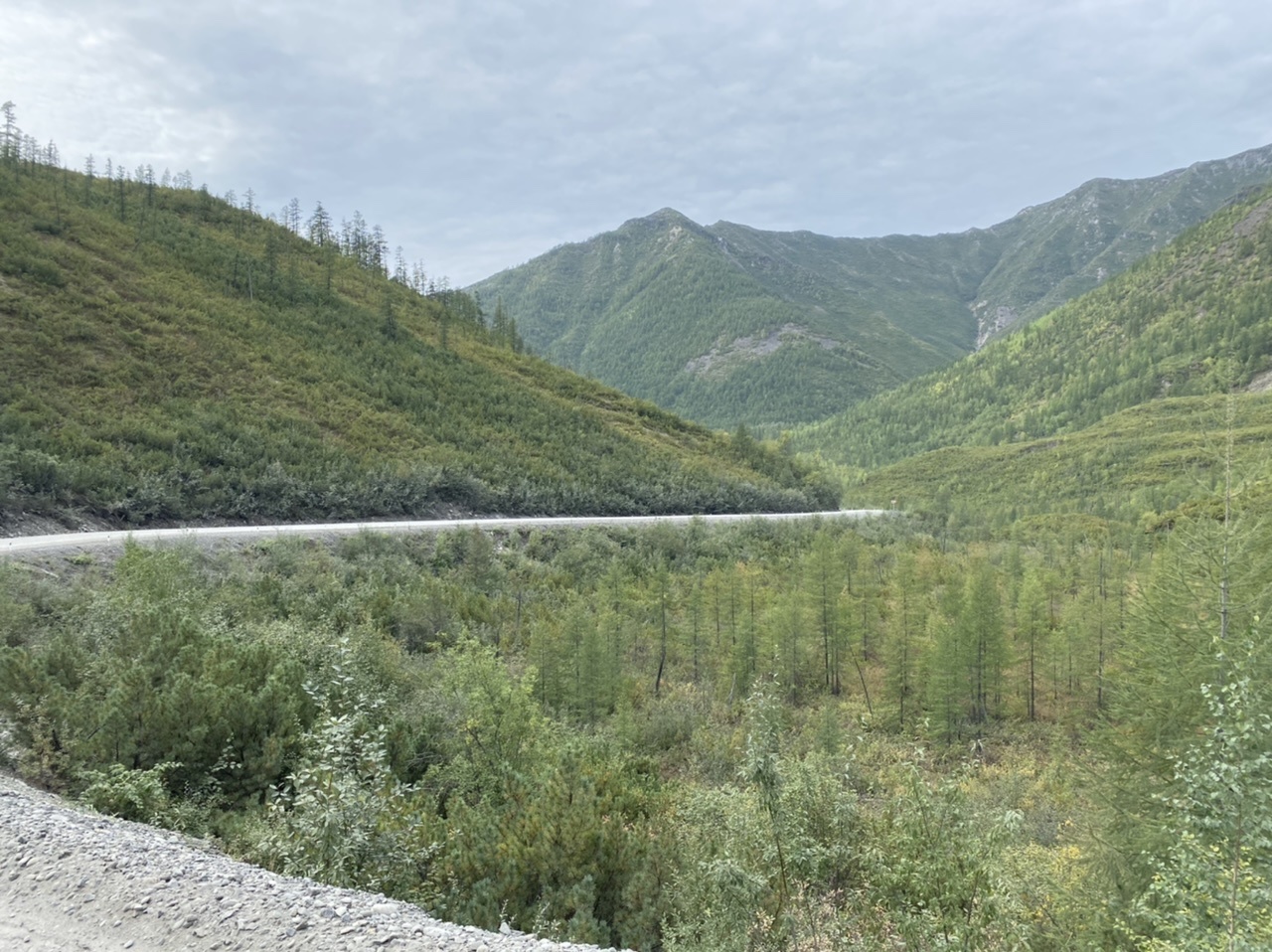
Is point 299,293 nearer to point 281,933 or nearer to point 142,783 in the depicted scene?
point 142,783

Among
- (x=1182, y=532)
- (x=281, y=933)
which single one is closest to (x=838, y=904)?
(x=281, y=933)

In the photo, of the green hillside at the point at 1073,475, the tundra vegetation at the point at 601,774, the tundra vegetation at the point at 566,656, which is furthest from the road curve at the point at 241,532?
the green hillside at the point at 1073,475

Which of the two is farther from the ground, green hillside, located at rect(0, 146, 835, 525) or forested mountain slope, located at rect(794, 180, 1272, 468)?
forested mountain slope, located at rect(794, 180, 1272, 468)

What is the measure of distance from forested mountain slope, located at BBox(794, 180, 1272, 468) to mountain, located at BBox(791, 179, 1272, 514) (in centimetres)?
31

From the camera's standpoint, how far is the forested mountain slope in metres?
128

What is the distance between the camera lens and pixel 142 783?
684 cm

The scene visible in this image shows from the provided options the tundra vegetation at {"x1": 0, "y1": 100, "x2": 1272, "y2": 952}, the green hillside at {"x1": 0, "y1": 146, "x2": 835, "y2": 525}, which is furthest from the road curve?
the green hillside at {"x1": 0, "y1": 146, "x2": 835, "y2": 525}

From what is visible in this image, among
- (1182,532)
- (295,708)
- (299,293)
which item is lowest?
(295,708)

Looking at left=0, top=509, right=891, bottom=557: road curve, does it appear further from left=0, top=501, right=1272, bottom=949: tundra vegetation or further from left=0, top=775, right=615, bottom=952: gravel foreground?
left=0, top=775, right=615, bottom=952: gravel foreground

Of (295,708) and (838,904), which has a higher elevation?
(295,708)

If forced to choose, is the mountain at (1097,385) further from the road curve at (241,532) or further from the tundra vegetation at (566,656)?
the road curve at (241,532)

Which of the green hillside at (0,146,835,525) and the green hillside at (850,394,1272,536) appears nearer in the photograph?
the green hillside at (0,146,835,525)

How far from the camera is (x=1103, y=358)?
5753 inches

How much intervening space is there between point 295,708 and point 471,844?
3656 mm
